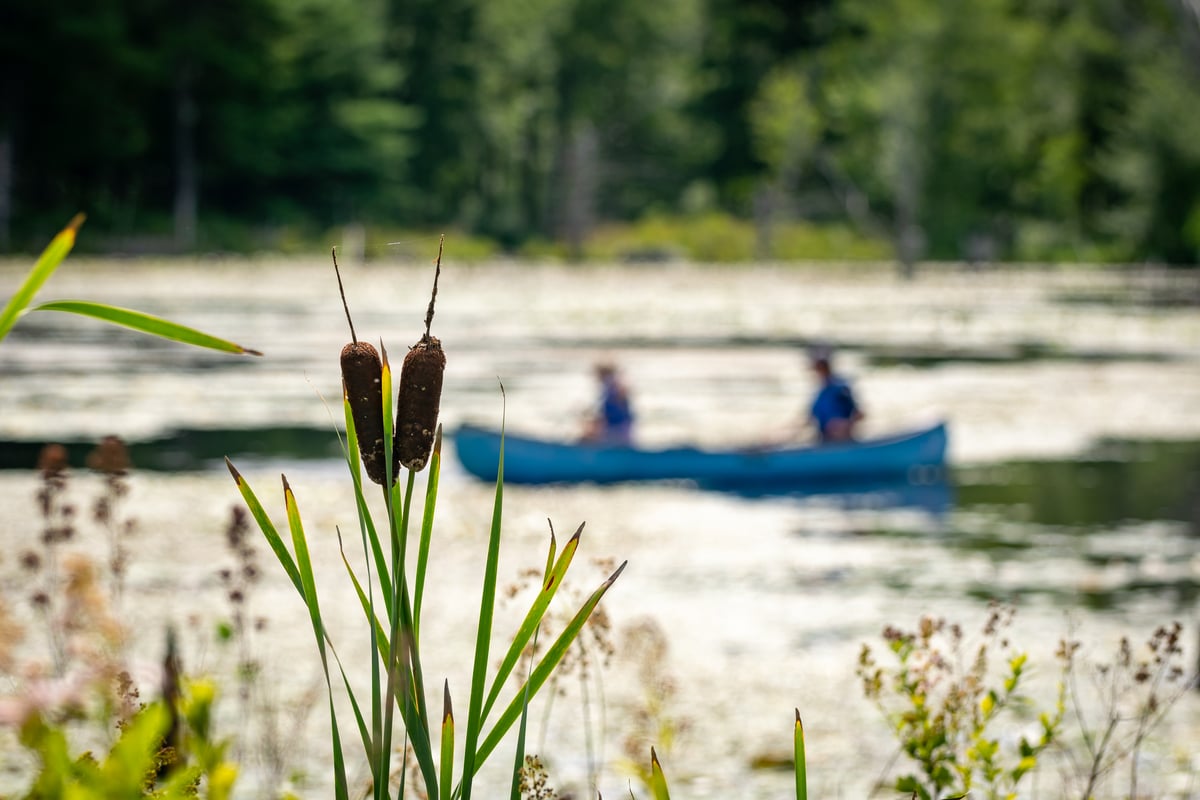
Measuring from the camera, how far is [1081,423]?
61.3 feet

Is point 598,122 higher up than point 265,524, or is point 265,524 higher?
point 598,122

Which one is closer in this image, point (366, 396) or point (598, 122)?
point (366, 396)

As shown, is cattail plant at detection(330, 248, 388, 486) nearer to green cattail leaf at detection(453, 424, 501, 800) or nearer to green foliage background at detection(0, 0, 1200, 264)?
green cattail leaf at detection(453, 424, 501, 800)

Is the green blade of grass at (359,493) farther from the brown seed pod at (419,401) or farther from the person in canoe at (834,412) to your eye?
the person in canoe at (834,412)

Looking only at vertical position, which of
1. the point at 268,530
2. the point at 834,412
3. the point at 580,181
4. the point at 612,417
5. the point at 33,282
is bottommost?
the point at 612,417

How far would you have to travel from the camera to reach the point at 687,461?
1506cm

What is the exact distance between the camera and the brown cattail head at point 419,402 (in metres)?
1.99

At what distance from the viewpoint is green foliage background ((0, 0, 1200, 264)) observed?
5622cm

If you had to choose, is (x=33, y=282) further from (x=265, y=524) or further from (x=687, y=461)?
(x=687, y=461)

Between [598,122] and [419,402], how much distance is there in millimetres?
74700

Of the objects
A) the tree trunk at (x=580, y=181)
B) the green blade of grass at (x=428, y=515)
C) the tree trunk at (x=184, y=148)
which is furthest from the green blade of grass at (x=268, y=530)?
the tree trunk at (x=580, y=181)

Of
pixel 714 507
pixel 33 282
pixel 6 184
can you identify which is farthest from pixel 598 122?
pixel 33 282

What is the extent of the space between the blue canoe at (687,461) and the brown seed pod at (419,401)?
12.6 metres

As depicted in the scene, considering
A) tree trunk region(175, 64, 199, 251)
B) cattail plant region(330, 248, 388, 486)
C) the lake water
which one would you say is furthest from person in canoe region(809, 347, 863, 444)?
tree trunk region(175, 64, 199, 251)
